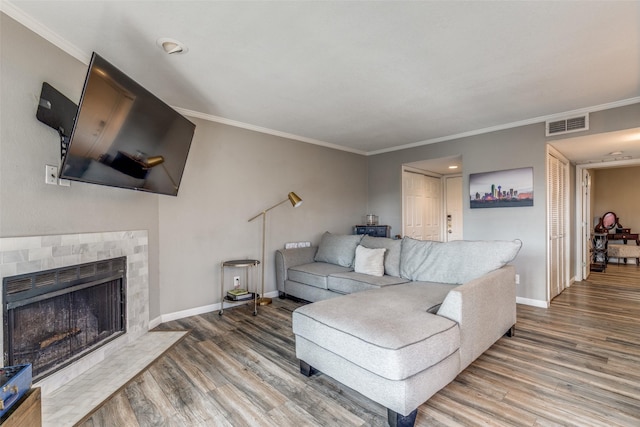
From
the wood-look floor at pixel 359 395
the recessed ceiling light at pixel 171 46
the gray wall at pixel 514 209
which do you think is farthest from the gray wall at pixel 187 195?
the gray wall at pixel 514 209

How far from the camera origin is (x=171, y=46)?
209cm

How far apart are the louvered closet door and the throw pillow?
2148 mm

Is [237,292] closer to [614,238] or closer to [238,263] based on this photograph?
[238,263]

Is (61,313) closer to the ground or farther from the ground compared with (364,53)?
closer to the ground

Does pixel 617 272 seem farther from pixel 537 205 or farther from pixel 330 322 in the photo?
pixel 330 322

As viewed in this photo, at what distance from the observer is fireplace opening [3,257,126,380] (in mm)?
1771

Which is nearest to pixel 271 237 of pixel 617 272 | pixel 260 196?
pixel 260 196

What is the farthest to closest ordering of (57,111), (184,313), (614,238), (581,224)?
(614,238) < (581,224) < (184,313) < (57,111)

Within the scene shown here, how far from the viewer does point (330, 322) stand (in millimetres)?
1905

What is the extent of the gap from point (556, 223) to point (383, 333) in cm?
380

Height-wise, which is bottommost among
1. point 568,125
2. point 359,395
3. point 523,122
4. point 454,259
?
point 359,395

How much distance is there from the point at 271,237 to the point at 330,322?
238cm

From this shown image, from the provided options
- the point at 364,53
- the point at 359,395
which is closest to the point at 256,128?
the point at 364,53

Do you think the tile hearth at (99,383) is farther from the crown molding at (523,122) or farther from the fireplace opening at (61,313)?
the crown molding at (523,122)
